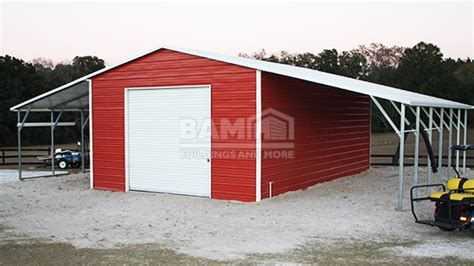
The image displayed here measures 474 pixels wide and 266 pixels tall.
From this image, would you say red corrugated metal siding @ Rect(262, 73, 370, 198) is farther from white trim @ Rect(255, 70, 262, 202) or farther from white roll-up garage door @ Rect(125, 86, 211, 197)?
white roll-up garage door @ Rect(125, 86, 211, 197)

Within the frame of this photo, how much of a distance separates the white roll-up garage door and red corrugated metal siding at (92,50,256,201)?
0.20 meters

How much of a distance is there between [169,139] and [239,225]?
151 inches

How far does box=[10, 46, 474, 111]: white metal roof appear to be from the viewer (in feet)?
30.7

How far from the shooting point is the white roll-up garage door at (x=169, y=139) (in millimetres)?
10875

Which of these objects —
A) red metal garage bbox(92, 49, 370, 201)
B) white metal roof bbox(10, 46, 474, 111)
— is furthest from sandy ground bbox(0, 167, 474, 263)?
white metal roof bbox(10, 46, 474, 111)

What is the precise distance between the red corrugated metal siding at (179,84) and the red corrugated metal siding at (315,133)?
424 mm

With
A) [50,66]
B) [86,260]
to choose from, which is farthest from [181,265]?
[50,66]

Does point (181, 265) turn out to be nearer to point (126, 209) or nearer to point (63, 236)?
point (63, 236)

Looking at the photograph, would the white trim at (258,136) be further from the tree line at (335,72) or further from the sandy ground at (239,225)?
the tree line at (335,72)

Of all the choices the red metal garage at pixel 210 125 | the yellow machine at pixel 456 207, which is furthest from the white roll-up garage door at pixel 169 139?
Result: the yellow machine at pixel 456 207

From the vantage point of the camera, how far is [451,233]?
7406 mm

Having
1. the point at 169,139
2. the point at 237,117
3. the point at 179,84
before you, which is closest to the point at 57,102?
the point at 169,139

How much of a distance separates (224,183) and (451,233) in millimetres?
4675

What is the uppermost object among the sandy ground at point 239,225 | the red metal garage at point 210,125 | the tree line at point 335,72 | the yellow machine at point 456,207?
the tree line at point 335,72
